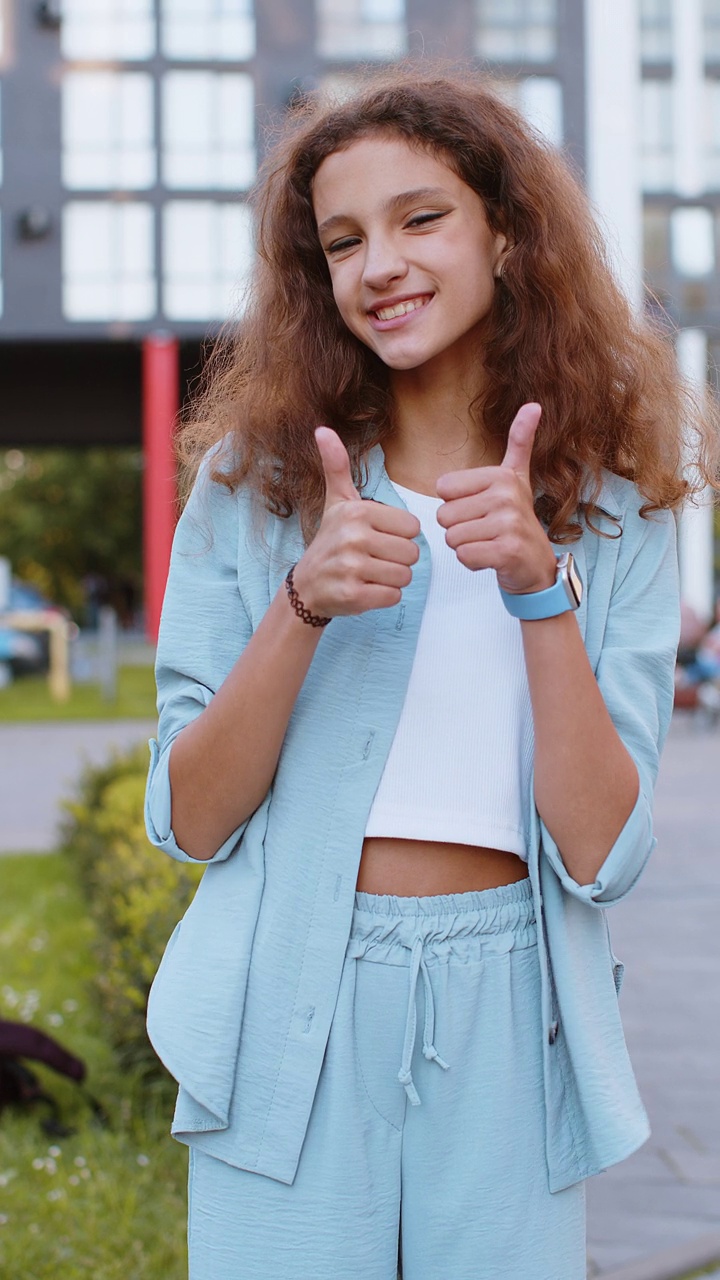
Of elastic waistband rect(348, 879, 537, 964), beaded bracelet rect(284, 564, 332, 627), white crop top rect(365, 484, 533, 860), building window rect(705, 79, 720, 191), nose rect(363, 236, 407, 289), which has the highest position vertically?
nose rect(363, 236, 407, 289)

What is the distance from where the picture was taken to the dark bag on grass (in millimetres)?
3918

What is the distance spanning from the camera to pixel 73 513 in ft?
148

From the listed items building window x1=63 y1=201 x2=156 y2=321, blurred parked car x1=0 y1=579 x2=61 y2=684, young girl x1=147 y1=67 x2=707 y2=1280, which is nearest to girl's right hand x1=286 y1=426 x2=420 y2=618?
young girl x1=147 y1=67 x2=707 y2=1280

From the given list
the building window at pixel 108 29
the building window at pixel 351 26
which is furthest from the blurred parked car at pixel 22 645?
the building window at pixel 351 26

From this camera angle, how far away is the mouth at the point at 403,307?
62.7 inches

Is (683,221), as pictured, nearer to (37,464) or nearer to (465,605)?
(37,464)

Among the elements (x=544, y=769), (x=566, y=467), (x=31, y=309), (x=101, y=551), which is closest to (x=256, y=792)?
(x=544, y=769)

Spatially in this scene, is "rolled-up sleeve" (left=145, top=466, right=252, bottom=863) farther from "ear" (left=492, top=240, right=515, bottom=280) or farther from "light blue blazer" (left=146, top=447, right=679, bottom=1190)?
"ear" (left=492, top=240, right=515, bottom=280)

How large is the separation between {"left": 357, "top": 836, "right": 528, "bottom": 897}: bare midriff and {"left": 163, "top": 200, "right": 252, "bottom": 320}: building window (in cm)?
2253

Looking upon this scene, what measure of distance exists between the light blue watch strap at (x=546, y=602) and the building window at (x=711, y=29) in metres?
28.9

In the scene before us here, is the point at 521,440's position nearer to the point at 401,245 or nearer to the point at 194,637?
the point at 401,245

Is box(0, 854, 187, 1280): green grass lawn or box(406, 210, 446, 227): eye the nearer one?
box(406, 210, 446, 227): eye

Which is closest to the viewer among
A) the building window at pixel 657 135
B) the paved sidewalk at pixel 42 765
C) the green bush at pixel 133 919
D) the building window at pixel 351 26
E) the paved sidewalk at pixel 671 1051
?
the paved sidewalk at pixel 671 1051

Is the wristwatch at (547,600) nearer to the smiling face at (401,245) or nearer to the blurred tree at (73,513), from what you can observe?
the smiling face at (401,245)
